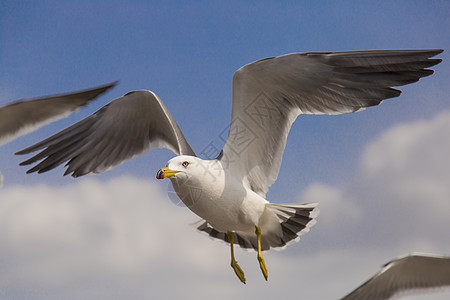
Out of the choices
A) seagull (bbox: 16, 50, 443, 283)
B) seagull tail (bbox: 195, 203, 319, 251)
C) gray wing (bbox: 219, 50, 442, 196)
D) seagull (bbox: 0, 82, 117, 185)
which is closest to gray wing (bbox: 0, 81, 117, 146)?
seagull (bbox: 0, 82, 117, 185)

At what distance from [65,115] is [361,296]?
3.09m

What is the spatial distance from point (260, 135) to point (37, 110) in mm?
2017

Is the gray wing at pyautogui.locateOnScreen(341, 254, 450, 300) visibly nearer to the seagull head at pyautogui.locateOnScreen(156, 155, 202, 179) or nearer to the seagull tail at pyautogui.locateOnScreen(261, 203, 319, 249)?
the seagull tail at pyautogui.locateOnScreen(261, 203, 319, 249)

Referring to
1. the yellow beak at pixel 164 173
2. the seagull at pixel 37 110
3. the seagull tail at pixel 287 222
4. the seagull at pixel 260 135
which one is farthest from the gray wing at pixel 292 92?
the seagull at pixel 37 110

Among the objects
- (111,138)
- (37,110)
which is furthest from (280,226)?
(37,110)

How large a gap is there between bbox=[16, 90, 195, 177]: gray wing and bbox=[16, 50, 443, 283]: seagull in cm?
1

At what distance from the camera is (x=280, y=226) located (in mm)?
5539

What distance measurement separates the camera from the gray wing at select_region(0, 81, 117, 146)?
4.82 m

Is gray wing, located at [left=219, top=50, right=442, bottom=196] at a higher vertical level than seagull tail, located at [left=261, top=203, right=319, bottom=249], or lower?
higher

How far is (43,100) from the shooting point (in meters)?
4.80

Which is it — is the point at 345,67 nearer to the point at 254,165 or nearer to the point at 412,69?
the point at 412,69

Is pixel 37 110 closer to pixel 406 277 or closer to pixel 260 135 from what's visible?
pixel 260 135

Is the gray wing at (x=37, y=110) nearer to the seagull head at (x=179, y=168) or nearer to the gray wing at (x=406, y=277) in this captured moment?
the seagull head at (x=179, y=168)

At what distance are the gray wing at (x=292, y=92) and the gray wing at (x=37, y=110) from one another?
124 centimetres
